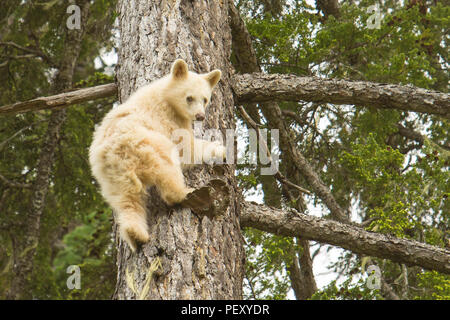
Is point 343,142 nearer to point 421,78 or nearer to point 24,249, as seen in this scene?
point 421,78

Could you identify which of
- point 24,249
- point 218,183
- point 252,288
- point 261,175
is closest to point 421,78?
point 261,175

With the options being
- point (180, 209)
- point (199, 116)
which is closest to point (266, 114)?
point (199, 116)

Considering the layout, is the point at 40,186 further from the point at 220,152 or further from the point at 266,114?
the point at 220,152

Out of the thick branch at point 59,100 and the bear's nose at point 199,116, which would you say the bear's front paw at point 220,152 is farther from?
the thick branch at point 59,100

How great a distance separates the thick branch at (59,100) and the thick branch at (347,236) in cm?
166

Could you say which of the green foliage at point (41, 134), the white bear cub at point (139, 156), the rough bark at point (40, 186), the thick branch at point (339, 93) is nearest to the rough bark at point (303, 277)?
the thick branch at point (339, 93)

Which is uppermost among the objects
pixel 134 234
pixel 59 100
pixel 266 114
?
pixel 266 114

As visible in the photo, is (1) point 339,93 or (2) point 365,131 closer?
(1) point 339,93

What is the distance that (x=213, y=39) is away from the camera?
509 cm

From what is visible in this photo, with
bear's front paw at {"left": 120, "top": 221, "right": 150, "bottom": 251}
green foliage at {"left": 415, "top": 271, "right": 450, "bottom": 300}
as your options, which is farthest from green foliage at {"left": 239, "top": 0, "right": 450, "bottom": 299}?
bear's front paw at {"left": 120, "top": 221, "right": 150, "bottom": 251}

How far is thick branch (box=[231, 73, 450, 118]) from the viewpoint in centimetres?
502

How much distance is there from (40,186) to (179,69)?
4880mm

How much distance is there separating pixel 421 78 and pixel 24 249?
644cm

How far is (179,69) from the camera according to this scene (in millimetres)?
4508
